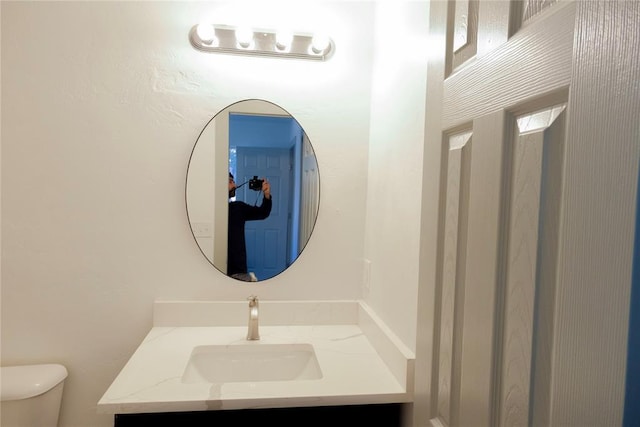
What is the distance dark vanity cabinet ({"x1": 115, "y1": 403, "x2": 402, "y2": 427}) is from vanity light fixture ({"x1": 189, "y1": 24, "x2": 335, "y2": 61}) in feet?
4.19

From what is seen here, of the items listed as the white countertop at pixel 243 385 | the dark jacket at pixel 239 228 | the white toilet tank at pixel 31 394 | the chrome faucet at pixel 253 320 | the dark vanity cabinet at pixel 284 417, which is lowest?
the white toilet tank at pixel 31 394

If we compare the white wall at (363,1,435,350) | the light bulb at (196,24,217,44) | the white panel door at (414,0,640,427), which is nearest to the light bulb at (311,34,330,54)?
the white wall at (363,1,435,350)

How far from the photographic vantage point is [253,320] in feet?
5.55

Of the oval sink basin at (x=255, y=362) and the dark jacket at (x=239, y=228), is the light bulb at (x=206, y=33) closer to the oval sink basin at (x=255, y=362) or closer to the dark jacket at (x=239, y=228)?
the dark jacket at (x=239, y=228)

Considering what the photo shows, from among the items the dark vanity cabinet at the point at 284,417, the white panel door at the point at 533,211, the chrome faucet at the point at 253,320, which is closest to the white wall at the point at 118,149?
the chrome faucet at the point at 253,320

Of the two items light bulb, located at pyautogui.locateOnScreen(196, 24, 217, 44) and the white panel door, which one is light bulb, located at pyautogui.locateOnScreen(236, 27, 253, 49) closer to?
light bulb, located at pyautogui.locateOnScreen(196, 24, 217, 44)

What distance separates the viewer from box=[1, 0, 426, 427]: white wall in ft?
5.71

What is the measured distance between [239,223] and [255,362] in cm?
53

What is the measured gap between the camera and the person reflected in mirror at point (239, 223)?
6.08 feet

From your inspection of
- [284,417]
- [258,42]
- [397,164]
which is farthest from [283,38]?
[284,417]

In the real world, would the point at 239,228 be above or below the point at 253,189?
below

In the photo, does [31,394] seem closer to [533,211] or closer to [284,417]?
[284,417]

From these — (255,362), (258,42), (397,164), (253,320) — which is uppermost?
(258,42)

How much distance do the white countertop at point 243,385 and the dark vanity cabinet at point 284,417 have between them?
5 centimetres
